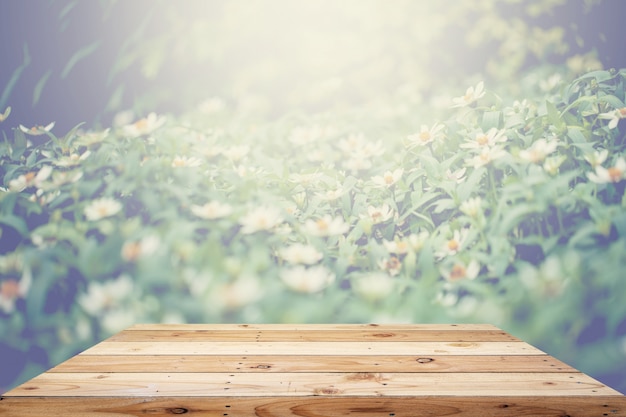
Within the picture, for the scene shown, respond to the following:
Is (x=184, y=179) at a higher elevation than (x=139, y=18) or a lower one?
lower

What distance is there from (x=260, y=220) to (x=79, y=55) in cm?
89

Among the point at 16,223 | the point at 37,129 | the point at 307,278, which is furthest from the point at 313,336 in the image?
the point at 37,129

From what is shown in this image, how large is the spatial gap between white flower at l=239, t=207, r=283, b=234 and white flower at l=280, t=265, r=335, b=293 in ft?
0.57

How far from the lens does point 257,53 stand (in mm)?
2299

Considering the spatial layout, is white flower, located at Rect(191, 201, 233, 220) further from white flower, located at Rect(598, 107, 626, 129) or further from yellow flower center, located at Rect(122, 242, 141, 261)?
white flower, located at Rect(598, 107, 626, 129)

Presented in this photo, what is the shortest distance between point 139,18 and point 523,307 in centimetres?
172

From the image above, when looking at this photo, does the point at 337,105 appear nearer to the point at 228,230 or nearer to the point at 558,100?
the point at 228,230

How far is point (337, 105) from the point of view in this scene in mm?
2297

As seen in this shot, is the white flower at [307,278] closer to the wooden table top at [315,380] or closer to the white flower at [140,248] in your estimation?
the wooden table top at [315,380]

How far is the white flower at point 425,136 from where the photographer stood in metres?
2.27

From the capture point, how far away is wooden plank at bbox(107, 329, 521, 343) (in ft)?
6.30

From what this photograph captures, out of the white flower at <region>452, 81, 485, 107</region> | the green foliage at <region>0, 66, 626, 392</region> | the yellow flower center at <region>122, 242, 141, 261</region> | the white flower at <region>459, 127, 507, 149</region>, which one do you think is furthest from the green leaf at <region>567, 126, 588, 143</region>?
the yellow flower center at <region>122, 242, 141, 261</region>

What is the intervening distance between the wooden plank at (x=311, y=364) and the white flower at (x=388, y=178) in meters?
0.75

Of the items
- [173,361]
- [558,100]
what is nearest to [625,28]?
[558,100]
